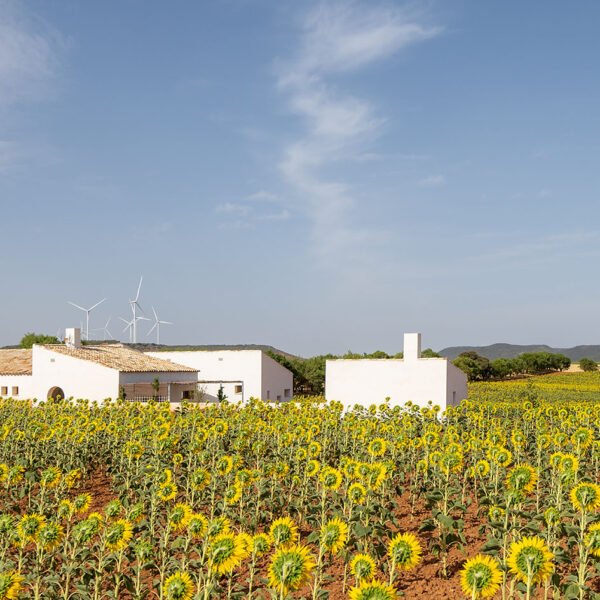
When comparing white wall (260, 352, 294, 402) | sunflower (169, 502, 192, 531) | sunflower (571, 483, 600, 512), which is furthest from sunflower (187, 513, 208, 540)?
white wall (260, 352, 294, 402)

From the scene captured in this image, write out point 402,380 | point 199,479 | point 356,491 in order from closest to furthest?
point 356,491
point 199,479
point 402,380

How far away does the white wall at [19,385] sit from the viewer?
165 ft

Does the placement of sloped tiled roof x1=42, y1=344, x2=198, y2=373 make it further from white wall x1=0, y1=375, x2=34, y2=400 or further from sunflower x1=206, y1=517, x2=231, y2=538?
sunflower x1=206, y1=517, x2=231, y2=538

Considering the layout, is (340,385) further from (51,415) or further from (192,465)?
(192,465)

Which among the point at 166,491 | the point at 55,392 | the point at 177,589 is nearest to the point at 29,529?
the point at 166,491

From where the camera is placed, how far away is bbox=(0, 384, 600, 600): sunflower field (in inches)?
271

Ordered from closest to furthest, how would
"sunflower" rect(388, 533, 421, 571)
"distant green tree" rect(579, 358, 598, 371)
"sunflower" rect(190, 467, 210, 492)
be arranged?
"sunflower" rect(388, 533, 421, 571), "sunflower" rect(190, 467, 210, 492), "distant green tree" rect(579, 358, 598, 371)

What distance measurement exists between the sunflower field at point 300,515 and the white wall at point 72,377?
2549 centimetres

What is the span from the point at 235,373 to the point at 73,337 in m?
13.5

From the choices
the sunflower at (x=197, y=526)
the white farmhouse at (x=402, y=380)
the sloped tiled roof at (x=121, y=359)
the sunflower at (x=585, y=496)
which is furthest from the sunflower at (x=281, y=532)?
the sloped tiled roof at (x=121, y=359)

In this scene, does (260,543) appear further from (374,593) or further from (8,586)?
(8,586)

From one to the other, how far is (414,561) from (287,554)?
5.43 ft

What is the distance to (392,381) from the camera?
3884cm

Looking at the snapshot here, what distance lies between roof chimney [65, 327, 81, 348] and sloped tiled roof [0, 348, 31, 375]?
333cm
